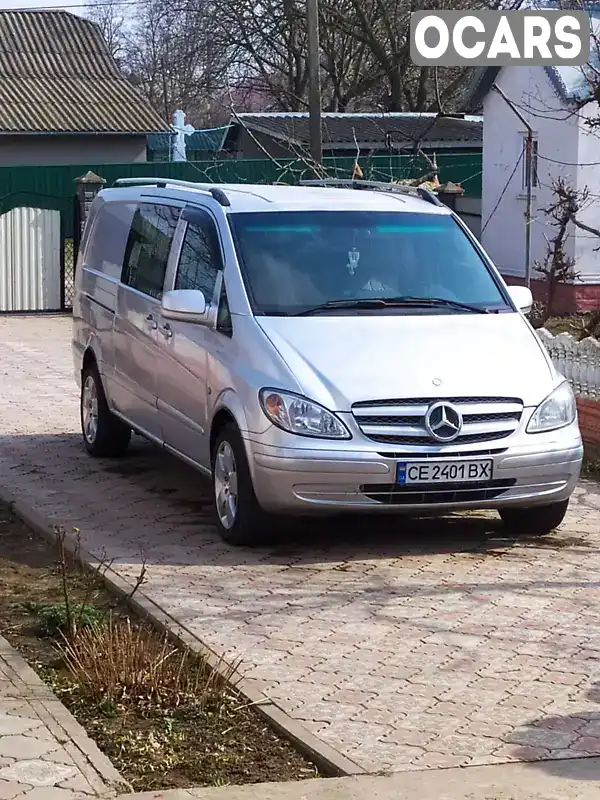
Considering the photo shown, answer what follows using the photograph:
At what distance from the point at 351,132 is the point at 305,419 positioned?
27.8 m

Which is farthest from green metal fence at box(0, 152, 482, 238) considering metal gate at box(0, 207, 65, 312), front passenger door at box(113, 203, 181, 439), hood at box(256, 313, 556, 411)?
hood at box(256, 313, 556, 411)

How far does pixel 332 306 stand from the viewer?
26.5 feet

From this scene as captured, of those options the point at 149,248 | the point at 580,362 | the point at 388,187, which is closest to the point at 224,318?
the point at 149,248

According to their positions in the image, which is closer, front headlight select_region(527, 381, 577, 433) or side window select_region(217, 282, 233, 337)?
front headlight select_region(527, 381, 577, 433)

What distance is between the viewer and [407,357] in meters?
7.60

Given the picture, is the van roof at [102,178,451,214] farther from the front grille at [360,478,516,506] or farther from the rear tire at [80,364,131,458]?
the front grille at [360,478,516,506]

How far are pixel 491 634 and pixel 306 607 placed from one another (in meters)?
0.91

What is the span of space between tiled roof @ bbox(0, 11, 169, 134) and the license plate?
34854 mm

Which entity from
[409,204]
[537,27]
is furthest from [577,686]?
[537,27]

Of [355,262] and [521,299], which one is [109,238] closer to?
[355,262]

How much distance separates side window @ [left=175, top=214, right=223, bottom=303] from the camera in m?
8.45

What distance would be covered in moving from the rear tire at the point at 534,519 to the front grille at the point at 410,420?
31.6 inches

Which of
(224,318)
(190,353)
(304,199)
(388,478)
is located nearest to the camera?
(388,478)

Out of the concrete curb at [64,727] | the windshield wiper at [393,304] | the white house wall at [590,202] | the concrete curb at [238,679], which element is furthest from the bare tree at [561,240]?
the concrete curb at [64,727]
